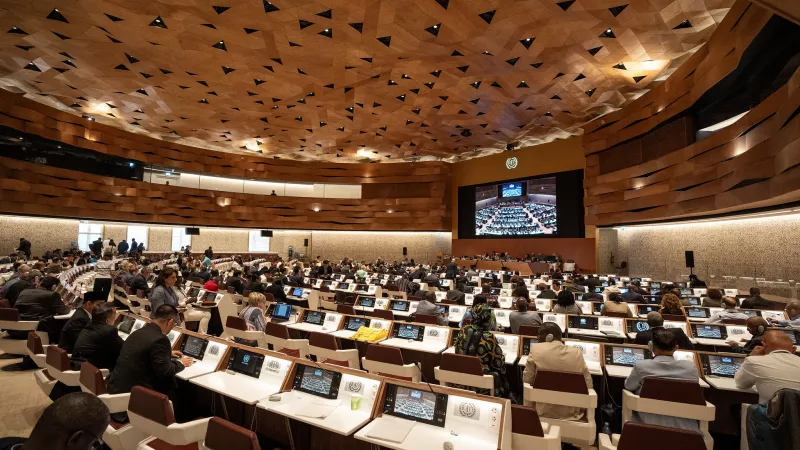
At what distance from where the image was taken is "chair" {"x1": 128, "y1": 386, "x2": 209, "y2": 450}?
2.65 meters

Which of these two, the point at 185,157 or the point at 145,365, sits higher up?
the point at 185,157

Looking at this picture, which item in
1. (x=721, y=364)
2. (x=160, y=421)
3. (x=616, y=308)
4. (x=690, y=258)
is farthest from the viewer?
(x=690, y=258)

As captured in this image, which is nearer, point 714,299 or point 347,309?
point 714,299

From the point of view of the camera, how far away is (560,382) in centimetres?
345

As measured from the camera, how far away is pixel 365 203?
27.2 meters

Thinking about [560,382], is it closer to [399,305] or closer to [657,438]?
[657,438]

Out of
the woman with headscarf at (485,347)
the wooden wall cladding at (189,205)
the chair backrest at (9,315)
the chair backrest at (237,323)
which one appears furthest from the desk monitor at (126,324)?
the wooden wall cladding at (189,205)

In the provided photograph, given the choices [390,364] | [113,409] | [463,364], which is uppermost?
[463,364]

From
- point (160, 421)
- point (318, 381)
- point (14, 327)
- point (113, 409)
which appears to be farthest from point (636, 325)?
point (14, 327)

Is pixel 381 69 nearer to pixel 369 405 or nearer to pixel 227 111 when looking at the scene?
pixel 227 111

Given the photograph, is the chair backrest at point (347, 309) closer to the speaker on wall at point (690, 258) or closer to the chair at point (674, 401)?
the chair at point (674, 401)

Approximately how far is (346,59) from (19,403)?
11.1m

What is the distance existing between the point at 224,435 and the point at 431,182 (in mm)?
25467

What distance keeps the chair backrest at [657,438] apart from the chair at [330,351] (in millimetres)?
3110
